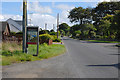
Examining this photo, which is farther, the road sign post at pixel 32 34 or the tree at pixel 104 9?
the tree at pixel 104 9

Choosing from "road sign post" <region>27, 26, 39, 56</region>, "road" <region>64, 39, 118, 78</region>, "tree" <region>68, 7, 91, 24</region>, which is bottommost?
"road" <region>64, 39, 118, 78</region>

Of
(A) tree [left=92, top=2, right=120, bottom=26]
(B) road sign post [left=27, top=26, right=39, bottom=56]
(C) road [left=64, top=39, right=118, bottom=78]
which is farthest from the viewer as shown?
(A) tree [left=92, top=2, right=120, bottom=26]

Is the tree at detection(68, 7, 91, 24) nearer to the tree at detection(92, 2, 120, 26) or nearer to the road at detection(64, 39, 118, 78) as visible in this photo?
the tree at detection(92, 2, 120, 26)

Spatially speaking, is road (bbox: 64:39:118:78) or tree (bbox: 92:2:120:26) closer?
road (bbox: 64:39:118:78)

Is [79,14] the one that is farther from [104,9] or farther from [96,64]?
[96,64]

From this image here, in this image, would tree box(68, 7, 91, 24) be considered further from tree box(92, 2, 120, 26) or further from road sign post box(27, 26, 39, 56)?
road sign post box(27, 26, 39, 56)

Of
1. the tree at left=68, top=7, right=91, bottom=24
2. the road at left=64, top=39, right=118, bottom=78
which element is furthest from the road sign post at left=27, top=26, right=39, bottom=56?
the tree at left=68, top=7, right=91, bottom=24

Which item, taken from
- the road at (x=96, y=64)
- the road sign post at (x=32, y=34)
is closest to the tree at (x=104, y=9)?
the road at (x=96, y=64)

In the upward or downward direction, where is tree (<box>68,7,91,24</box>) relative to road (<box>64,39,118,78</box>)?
upward

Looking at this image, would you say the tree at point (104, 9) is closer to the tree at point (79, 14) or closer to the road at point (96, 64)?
the tree at point (79, 14)

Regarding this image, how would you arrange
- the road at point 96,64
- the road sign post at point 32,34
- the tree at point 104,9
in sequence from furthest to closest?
the tree at point 104,9 < the road sign post at point 32,34 < the road at point 96,64

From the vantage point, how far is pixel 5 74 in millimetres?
7926

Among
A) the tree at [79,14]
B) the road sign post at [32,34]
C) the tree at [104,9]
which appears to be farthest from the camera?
the tree at [79,14]

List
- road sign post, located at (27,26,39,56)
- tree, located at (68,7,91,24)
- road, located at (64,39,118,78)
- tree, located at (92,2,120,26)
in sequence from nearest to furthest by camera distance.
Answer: road, located at (64,39,118,78), road sign post, located at (27,26,39,56), tree, located at (92,2,120,26), tree, located at (68,7,91,24)
